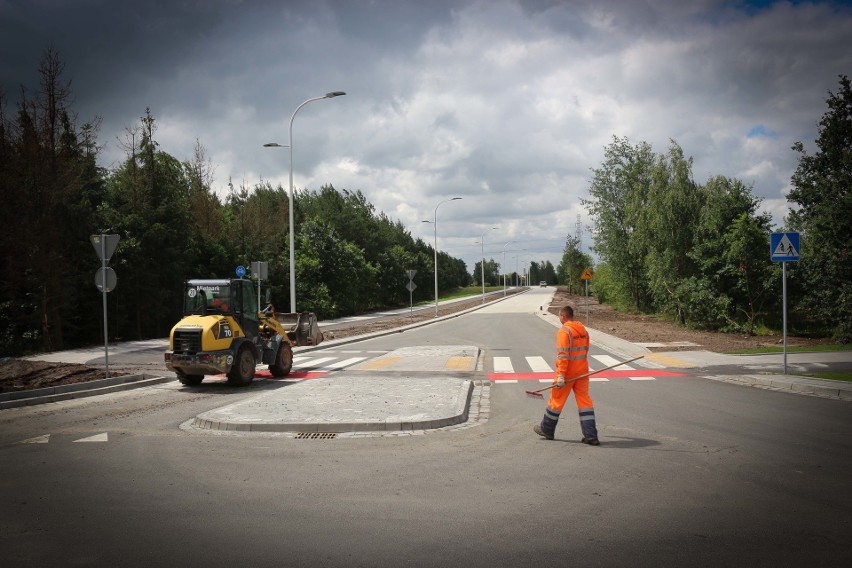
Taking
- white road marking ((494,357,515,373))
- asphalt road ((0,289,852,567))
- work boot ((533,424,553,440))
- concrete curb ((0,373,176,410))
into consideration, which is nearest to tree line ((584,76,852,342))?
white road marking ((494,357,515,373))

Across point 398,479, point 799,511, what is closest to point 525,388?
point 398,479

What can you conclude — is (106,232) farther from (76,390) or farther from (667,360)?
(667,360)

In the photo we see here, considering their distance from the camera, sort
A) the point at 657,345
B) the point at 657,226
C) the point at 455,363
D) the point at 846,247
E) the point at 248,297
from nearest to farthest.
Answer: the point at 248,297
the point at 455,363
the point at 657,345
the point at 846,247
the point at 657,226

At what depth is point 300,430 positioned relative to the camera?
837 cm

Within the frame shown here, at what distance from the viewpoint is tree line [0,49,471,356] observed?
21609 mm

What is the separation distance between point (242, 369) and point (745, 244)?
23.2m

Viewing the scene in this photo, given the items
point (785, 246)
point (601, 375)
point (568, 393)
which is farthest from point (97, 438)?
point (785, 246)

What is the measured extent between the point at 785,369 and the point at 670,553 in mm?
10516

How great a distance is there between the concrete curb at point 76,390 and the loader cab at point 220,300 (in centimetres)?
196

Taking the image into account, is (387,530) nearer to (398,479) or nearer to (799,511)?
(398,479)

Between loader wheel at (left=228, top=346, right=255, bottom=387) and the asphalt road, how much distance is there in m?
3.14

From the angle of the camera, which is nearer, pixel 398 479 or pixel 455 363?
pixel 398 479

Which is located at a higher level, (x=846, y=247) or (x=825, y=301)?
(x=846, y=247)

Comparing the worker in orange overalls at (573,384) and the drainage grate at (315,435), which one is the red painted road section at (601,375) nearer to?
the worker in orange overalls at (573,384)
